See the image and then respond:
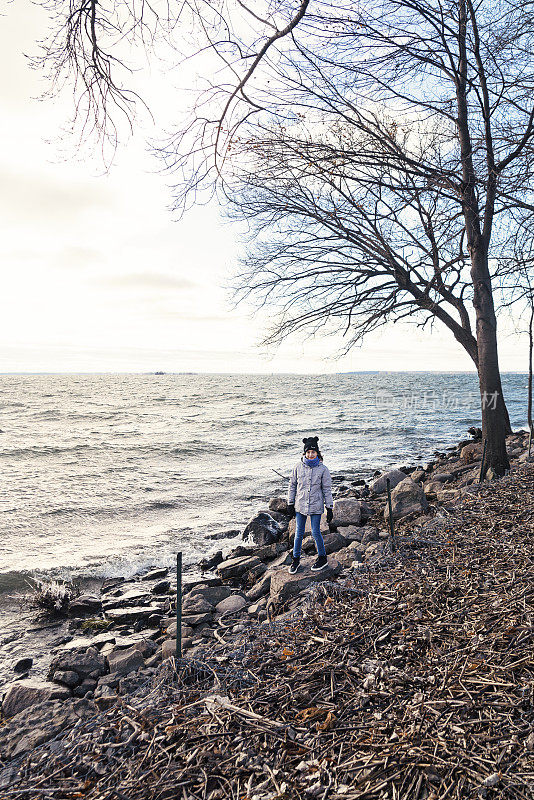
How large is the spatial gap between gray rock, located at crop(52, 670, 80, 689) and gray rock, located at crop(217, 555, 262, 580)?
11.6 feet

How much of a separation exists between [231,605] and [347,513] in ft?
13.0

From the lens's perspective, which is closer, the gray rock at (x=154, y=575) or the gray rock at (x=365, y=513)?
the gray rock at (x=154, y=575)

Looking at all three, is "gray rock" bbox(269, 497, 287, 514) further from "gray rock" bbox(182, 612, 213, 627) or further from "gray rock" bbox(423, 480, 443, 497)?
"gray rock" bbox(182, 612, 213, 627)

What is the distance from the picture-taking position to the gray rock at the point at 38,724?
363 cm

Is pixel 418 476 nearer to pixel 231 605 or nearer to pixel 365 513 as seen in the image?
pixel 365 513

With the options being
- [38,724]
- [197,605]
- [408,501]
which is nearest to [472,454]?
[408,501]

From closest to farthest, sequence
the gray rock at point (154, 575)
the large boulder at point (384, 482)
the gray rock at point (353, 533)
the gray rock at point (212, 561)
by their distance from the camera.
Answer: the gray rock at point (353, 533), the gray rock at point (154, 575), the gray rock at point (212, 561), the large boulder at point (384, 482)

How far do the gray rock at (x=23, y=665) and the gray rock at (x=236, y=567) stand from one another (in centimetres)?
326

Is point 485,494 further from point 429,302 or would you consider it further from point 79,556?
point 79,556

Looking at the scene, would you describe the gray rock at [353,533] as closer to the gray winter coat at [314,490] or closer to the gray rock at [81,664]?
the gray winter coat at [314,490]

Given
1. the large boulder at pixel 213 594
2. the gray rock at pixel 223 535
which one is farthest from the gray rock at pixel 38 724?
the gray rock at pixel 223 535

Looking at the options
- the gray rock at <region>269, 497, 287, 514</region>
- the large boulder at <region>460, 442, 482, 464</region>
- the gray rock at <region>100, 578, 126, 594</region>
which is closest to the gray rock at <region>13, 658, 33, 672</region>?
the gray rock at <region>100, 578, 126, 594</region>

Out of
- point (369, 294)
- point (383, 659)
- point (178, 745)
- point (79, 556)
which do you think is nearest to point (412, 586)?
point (383, 659)

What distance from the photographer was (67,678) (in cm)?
487
